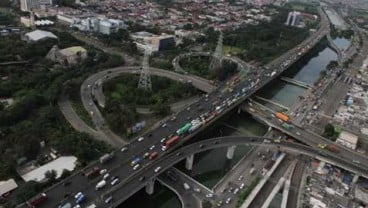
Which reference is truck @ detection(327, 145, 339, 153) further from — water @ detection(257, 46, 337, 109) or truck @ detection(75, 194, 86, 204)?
truck @ detection(75, 194, 86, 204)

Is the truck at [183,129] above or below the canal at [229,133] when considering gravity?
above

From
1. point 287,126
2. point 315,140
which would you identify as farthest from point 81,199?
point 315,140

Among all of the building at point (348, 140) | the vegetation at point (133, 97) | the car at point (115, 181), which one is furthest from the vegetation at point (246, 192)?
the vegetation at point (133, 97)

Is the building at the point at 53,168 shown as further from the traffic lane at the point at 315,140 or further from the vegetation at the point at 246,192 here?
the traffic lane at the point at 315,140

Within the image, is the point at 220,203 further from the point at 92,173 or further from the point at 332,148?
the point at 332,148

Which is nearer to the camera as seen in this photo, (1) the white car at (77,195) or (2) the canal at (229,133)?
(1) the white car at (77,195)
